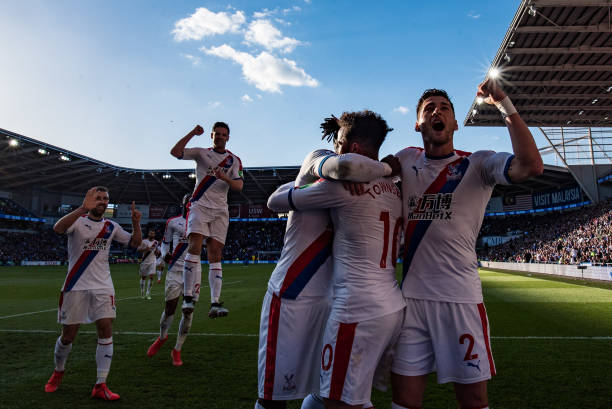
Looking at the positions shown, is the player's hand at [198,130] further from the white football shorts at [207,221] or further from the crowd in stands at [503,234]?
the crowd in stands at [503,234]

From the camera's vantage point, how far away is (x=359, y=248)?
2236mm

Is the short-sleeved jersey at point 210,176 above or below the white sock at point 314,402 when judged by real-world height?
above

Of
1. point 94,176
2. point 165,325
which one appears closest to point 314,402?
point 165,325

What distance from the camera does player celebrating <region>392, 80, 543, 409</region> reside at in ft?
7.29

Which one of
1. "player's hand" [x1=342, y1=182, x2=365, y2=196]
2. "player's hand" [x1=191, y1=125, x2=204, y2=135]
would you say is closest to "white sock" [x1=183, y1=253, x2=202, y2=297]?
"player's hand" [x1=191, y1=125, x2=204, y2=135]

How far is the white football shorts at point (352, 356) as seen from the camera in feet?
6.79

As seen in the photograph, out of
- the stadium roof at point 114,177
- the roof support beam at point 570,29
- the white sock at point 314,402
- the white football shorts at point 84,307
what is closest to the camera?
the white sock at point 314,402

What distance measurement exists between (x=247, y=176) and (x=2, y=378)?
152 feet

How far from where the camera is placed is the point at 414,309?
2.34 metres

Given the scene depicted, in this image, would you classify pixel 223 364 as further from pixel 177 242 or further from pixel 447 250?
pixel 447 250

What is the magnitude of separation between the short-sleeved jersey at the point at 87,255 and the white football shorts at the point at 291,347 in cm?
333

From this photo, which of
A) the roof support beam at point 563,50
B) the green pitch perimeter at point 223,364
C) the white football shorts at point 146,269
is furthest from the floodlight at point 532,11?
the white football shorts at point 146,269

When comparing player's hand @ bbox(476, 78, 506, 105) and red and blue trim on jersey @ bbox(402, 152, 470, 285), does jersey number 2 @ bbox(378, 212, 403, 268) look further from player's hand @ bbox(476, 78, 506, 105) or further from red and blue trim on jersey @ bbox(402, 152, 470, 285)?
player's hand @ bbox(476, 78, 506, 105)

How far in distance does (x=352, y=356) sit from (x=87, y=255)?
4.05m
